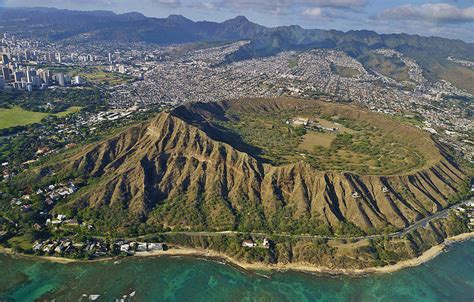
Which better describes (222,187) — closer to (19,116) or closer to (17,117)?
(17,117)

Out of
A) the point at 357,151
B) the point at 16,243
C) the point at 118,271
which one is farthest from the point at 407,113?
the point at 16,243

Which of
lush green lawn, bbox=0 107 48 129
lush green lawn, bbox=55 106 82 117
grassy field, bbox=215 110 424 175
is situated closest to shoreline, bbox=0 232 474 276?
grassy field, bbox=215 110 424 175

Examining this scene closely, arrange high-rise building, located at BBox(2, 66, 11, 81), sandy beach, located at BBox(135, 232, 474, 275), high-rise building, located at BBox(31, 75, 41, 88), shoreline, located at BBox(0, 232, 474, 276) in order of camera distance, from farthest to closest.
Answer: high-rise building, located at BBox(2, 66, 11, 81)
high-rise building, located at BBox(31, 75, 41, 88)
sandy beach, located at BBox(135, 232, 474, 275)
shoreline, located at BBox(0, 232, 474, 276)

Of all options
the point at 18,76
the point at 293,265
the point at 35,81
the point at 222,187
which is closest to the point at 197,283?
the point at 293,265

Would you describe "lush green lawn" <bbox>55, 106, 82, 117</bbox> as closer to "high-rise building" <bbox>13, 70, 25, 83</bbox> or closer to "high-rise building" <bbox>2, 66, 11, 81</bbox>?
"high-rise building" <bbox>13, 70, 25, 83</bbox>

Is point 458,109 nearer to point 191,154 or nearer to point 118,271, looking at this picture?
point 191,154

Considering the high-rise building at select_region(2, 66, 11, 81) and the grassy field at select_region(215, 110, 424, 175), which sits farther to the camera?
the high-rise building at select_region(2, 66, 11, 81)

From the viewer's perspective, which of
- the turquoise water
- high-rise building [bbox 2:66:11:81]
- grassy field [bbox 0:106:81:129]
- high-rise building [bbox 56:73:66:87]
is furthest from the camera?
high-rise building [bbox 2:66:11:81]

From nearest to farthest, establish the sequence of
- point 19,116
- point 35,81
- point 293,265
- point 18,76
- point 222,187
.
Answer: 1. point 293,265
2. point 222,187
3. point 19,116
4. point 35,81
5. point 18,76
